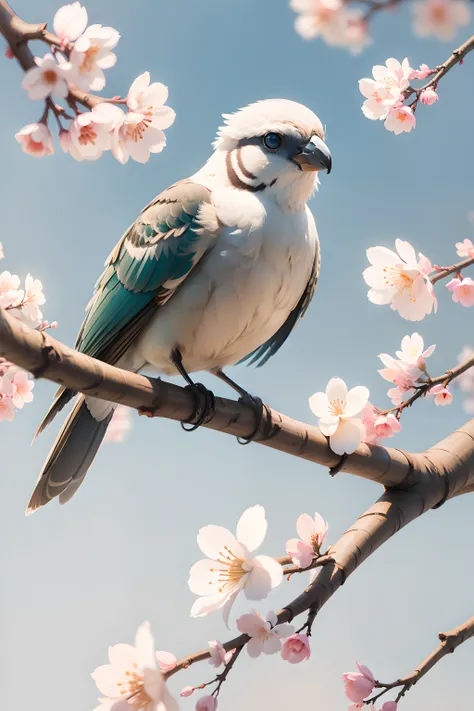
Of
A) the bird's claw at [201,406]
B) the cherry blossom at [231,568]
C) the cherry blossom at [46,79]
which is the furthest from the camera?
the bird's claw at [201,406]

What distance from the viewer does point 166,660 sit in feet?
4.98

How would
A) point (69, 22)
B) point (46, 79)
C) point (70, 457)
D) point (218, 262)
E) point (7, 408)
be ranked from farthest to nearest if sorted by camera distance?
point (70, 457) → point (7, 408) → point (218, 262) → point (69, 22) → point (46, 79)

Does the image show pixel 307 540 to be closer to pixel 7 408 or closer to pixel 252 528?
pixel 252 528

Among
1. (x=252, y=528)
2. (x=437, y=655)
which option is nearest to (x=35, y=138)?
(x=252, y=528)

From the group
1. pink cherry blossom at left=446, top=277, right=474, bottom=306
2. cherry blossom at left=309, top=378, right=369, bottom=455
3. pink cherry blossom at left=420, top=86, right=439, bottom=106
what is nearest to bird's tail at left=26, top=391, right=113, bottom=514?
cherry blossom at left=309, top=378, right=369, bottom=455

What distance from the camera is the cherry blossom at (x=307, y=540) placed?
1.77m

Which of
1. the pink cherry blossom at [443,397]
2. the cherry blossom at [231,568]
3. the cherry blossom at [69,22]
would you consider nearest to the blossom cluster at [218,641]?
the cherry blossom at [231,568]

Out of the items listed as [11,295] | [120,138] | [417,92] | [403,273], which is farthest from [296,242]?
[11,295]

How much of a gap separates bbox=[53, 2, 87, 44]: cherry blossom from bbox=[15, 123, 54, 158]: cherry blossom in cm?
19

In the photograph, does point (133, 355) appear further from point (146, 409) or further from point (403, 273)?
point (403, 273)

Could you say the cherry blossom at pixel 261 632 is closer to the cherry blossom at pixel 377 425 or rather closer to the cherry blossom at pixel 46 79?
the cherry blossom at pixel 377 425

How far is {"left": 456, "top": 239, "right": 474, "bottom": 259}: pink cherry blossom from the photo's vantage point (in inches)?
87.4

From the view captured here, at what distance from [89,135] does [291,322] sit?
1.34 meters

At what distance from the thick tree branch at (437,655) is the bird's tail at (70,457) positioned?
135 centimetres
